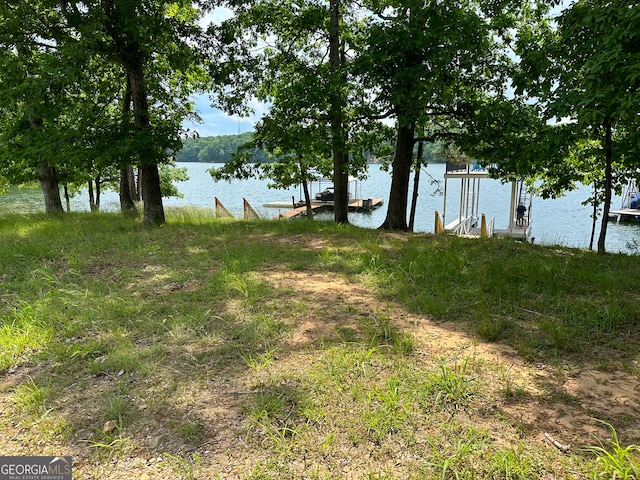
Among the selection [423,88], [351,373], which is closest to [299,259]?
[351,373]

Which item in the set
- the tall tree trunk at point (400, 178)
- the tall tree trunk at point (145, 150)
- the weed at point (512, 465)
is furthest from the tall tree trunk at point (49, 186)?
the weed at point (512, 465)

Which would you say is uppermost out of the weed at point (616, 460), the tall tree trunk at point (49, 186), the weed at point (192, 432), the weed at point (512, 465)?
the tall tree trunk at point (49, 186)

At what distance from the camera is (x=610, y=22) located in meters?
4.26

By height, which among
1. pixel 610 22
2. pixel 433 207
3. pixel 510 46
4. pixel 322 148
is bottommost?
pixel 433 207

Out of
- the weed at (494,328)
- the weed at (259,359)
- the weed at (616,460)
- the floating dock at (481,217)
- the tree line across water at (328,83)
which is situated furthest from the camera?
the floating dock at (481,217)

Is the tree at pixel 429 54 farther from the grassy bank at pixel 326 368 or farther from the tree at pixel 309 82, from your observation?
the grassy bank at pixel 326 368

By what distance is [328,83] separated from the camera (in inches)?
349

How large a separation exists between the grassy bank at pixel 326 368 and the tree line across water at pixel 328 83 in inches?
112

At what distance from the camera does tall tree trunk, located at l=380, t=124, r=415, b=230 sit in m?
9.89

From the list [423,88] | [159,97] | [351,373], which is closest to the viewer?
[351,373]

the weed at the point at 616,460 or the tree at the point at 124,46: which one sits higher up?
the tree at the point at 124,46

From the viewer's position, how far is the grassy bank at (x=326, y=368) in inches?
81.0

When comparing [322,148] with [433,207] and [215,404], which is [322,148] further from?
[433,207]

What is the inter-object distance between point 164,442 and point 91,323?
189 cm
